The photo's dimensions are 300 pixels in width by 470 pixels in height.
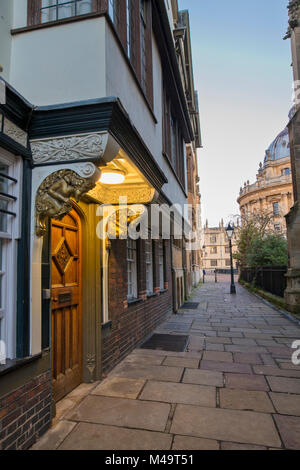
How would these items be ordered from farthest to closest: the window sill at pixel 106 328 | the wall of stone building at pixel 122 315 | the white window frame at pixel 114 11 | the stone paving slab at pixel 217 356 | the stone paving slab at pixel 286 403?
the stone paving slab at pixel 217 356
the wall of stone building at pixel 122 315
the window sill at pixel 106 328
the white window frame at pixel 114 11
the stone paving slab at pixel 286 403

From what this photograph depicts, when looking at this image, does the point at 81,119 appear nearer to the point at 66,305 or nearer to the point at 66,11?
the point at 66,11

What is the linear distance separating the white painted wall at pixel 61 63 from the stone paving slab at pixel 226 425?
3.47 m

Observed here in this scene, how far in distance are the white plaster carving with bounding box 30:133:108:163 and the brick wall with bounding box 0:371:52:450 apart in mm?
2151

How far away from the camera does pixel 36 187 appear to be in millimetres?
2865

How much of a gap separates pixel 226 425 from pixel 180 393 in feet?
3.01

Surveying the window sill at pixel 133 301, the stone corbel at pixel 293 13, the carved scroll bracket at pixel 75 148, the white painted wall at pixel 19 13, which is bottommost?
the window sill at pixel 133 301

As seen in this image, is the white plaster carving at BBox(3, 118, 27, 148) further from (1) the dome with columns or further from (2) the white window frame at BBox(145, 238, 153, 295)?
(1) the dome with columns

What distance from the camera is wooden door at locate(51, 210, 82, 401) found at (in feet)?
12.0

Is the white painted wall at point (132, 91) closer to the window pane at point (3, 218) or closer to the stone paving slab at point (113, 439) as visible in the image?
the window pane at point (3, 218)

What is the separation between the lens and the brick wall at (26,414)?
242 cm

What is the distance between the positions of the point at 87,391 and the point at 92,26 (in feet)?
14.2

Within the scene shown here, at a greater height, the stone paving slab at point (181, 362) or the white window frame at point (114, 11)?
the white window frame at point (114, 11)

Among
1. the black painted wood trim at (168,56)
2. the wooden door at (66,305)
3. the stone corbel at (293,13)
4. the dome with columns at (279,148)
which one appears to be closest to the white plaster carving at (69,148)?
the wooden door at (66,305)
